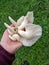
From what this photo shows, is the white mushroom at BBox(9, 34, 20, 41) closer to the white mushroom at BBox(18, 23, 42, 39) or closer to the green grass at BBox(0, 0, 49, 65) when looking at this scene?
the white mushroom at BBox(18, 23, 42, 39)

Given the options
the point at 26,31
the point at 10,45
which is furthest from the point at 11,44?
the point at 26,31

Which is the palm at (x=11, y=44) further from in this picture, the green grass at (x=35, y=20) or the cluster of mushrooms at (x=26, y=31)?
the green grass at (x=35, y=20)

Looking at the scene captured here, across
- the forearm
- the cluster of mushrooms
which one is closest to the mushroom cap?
the cluster of mushrooms

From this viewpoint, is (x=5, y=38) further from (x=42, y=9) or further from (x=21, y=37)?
(x=42, y=9)

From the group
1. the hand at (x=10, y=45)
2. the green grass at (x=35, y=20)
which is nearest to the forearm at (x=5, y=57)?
the hand at (x=10, y=45)

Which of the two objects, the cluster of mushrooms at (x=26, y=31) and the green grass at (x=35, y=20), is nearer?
the cluster of mushrooms at (x=26, y=31)

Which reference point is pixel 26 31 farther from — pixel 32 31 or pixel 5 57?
pixel 5 57
